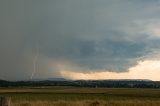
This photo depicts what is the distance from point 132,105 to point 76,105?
4.47 m

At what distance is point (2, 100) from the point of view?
7.58 meters

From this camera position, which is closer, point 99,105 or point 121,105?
point 99,105

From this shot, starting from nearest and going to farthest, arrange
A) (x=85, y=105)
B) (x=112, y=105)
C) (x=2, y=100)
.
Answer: (x=2, y=100)
(x=85, y=105)
(x=112, y=105)

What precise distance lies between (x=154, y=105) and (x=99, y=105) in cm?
410

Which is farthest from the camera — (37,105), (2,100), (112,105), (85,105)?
(112,105)

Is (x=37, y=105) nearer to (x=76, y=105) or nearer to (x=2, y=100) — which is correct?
(x=76, y=105)

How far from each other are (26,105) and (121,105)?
20.9 ft

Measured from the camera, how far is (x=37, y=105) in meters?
19.1

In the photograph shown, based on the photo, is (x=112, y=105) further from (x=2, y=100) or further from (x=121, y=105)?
(x=2, y=100)

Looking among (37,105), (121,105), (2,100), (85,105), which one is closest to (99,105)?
(85,105)

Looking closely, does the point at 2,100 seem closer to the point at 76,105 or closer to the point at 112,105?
the point at 76,105

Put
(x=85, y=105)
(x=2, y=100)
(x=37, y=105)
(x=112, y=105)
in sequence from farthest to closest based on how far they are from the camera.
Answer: (x=112, y=105) → (x=85, y=105) → (x=37, y=105) → (x=2, y=100)

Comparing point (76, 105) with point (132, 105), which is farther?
point (132, 105)

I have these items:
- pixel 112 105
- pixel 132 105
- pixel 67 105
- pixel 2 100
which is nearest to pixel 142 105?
pixel 132 105
